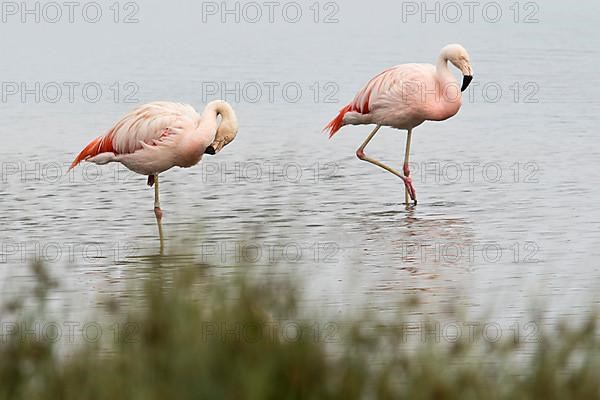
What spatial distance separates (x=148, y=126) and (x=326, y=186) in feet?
8.65

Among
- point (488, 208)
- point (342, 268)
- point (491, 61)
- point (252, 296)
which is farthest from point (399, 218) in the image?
point (491, 61)

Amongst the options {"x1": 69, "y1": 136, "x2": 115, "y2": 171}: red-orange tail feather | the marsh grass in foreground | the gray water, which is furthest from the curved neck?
the marsh grass in foreground

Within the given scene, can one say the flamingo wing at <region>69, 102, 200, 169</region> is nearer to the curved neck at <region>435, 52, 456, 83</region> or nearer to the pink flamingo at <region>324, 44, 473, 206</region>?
the pink flamingo at <region>324, 44, 473, 206</region>

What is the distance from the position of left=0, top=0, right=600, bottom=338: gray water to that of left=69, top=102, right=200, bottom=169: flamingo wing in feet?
2.03

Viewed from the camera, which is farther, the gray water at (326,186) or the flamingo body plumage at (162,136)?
the flamingo body plumage at (162,136)

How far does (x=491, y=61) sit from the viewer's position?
26406 millimetres

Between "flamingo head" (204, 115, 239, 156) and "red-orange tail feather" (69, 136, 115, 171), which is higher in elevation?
"flamingo head" (204, 115, 239, 156)

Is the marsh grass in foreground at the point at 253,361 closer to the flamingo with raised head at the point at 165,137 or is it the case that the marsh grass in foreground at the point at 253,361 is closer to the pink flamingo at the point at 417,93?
the flamingo with raised head at the point at 165,137

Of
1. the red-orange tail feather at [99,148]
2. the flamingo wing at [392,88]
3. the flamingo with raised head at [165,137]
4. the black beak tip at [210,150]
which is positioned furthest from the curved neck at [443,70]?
the red-orange tail feather at [99,148]

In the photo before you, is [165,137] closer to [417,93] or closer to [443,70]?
[417,93]

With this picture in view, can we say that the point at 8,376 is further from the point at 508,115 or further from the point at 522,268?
the point at 508,115

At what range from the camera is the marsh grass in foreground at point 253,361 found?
5066 mm

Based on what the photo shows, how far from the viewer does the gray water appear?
364 inches

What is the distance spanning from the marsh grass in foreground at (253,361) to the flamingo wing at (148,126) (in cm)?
606
